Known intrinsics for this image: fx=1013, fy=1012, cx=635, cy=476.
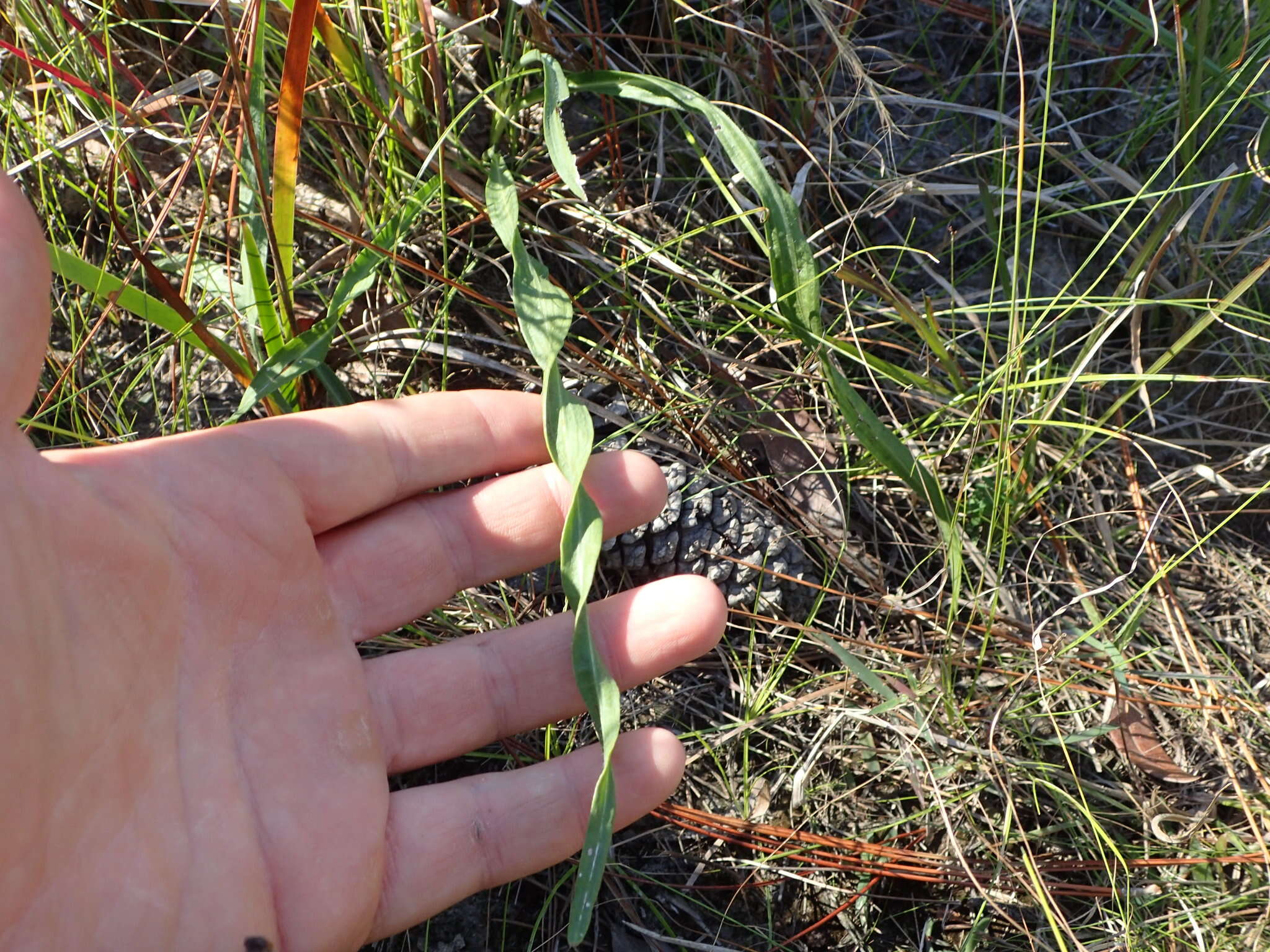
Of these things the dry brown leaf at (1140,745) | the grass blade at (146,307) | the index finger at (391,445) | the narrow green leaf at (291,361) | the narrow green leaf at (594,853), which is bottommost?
the dry brown leaf at (1140,745)

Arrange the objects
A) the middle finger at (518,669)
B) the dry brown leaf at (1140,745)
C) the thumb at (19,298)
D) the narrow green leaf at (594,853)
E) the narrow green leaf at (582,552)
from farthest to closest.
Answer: the dry brown leaf at (1140,745) → the middle finger at (518,669) → the narrow green leaf at (582,552) → the narrow green leaf at (594,853) → the thumb at (19,298)

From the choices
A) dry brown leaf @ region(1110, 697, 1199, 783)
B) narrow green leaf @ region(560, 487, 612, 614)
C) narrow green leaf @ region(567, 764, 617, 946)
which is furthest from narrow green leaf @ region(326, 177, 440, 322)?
dry brown leaf @ region(1110, 697, 1199, 783)

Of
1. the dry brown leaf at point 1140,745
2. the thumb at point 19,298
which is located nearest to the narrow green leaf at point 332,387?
the thumb at point 19,298

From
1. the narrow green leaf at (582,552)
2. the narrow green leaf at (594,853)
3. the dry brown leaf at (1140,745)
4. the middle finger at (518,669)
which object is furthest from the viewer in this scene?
the dry brown leaf at (1140,745)

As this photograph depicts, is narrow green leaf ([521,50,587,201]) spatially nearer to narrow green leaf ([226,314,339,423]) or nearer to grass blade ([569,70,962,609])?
grass blade ([569,70,962,609])

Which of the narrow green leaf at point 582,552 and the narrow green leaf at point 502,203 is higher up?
the narrow green leaf at point 502,203

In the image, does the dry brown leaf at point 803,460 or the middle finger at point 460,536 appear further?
the dry brown leaf at point 803,460

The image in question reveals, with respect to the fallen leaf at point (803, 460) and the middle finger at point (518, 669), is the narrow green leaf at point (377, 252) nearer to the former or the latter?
the middle finger at point (518, 669)
